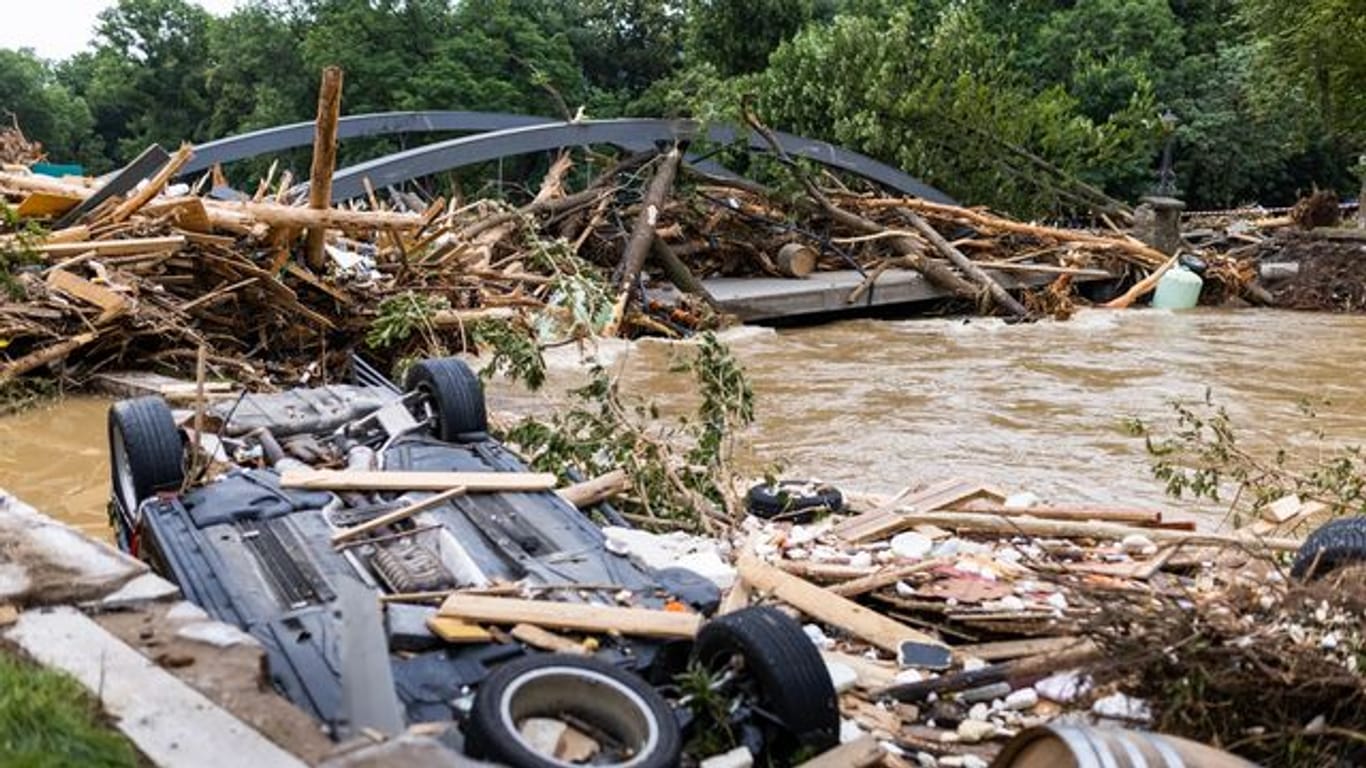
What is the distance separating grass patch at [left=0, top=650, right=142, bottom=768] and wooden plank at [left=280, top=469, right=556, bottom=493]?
2203 mm

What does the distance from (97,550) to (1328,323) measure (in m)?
19.2

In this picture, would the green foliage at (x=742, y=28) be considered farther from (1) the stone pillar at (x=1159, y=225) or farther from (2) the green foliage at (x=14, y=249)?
(2) the green foliage at (x=14, y=249)

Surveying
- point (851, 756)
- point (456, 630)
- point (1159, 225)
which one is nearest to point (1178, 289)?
point (1159, 225)

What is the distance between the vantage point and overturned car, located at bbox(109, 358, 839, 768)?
10.3 feet

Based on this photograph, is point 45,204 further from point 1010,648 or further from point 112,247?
point 1010,648

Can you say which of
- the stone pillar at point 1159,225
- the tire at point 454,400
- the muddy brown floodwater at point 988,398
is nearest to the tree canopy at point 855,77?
the stone pillar at point 1159,225

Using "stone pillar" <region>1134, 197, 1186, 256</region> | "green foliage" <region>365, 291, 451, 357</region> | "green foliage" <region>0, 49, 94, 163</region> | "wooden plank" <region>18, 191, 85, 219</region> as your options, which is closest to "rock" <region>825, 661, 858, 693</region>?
"green foliage" <region>365, 291, 451, 357</region>

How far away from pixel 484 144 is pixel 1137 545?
13.4m

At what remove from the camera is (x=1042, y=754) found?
2.67 meters

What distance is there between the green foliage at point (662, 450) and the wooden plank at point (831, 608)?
1256 mm

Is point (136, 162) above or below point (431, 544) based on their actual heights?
above

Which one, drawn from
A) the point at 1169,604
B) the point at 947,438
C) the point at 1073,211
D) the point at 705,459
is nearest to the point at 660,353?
the point at 947,438

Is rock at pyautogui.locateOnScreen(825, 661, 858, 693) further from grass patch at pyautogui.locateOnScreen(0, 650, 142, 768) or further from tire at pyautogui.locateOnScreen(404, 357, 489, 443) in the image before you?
tire at pyautogui.locateOnScreen(404, 357, 489, 443)

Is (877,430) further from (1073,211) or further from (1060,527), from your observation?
(1073,211)
